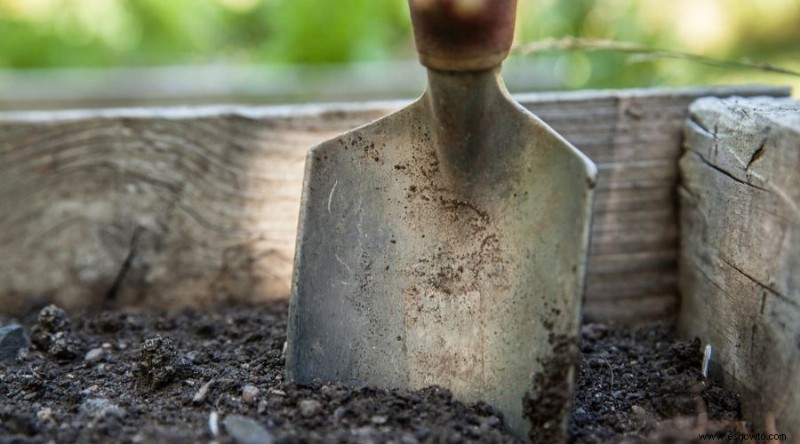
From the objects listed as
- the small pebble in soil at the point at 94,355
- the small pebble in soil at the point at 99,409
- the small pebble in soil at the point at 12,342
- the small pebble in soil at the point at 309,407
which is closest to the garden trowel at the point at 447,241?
the small pebble in soil at the point at 309,407

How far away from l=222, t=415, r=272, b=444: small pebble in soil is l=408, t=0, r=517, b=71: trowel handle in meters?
0.58

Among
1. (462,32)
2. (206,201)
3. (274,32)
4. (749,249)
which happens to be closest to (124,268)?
(206,201)

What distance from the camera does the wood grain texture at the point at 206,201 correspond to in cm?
194

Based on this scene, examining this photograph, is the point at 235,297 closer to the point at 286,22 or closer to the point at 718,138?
the point at 718,138

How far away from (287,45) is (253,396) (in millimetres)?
3061

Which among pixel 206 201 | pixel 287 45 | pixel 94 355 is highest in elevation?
pixel 287 45

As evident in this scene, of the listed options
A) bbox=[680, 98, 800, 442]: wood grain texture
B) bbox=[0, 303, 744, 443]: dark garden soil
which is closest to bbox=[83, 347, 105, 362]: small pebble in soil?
bbox=[0, 303, 744, 443]: dark garden soil

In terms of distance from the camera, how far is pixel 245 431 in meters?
1.29

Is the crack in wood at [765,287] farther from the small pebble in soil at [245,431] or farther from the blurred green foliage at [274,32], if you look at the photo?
the blurred green foliage at [274,32]

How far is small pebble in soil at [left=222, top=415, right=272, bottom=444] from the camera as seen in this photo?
126 cm

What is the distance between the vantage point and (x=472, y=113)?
145 centimetres

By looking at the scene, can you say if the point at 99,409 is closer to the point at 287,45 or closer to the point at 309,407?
the point at 309,407

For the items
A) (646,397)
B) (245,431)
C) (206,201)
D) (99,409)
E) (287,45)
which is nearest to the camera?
(245,431)

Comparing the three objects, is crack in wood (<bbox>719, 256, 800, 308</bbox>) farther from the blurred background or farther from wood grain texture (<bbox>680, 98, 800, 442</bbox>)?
the blurred background
